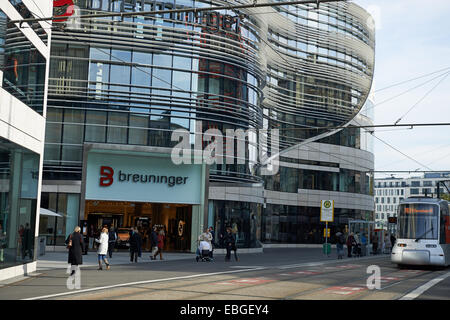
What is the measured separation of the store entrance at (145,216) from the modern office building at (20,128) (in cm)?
1559

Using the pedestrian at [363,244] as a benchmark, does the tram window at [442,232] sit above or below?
above

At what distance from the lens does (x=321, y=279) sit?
19000 millimetres

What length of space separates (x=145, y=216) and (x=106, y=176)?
6.96 m

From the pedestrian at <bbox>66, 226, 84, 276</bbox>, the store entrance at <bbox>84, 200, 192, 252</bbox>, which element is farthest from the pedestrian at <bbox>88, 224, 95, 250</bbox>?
the pedestrian at <bbox>66, 226, 84, 276</bbox>

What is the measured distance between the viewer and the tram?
25.3 metres

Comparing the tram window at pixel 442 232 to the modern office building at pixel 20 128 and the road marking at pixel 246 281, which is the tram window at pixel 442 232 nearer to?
the road marking at pixel 246 281

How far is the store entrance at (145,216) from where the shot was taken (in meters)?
36.8

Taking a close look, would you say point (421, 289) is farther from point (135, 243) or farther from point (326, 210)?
point (326, 210)

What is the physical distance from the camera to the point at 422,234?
84.1 ft

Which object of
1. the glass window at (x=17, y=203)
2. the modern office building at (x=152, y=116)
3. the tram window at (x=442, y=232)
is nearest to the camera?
the glass window at (x=17, y=203)

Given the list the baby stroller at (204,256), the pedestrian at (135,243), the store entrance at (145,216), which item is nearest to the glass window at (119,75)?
the store entrance at (145,216)

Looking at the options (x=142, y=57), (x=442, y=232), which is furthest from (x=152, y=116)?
(x=442, y=232)
